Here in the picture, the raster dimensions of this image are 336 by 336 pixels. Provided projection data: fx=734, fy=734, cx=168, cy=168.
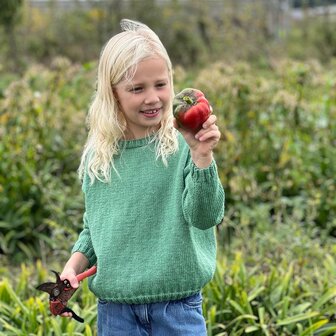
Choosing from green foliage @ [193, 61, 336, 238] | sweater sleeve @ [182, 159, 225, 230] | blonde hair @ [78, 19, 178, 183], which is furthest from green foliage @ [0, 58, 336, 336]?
sweater sleeve @ [182, 159, 225, 230]

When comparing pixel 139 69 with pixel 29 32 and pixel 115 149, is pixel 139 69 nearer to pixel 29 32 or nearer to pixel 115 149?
pixel 115 149

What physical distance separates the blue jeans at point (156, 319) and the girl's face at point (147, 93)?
1.88ft

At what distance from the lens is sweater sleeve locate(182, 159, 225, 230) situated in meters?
2.09

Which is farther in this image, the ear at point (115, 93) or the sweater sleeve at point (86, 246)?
the sweater sleeve at point (86, 246)

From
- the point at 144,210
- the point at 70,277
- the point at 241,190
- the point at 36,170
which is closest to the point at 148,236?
the point at 144,210

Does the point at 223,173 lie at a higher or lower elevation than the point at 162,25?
lower

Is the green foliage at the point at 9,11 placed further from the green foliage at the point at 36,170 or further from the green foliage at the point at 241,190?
the green foliage at the point at 36,170

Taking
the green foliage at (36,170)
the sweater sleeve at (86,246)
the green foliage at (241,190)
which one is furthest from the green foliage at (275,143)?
the sweater sleeve at (86,246)

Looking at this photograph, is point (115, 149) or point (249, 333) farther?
point (249, 333)

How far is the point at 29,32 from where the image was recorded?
17109 mm

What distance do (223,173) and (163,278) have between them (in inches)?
127

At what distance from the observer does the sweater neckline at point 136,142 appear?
7.67ft

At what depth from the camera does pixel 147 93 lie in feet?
7.32

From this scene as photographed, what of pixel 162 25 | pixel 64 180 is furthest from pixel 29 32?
pixel 64 180
